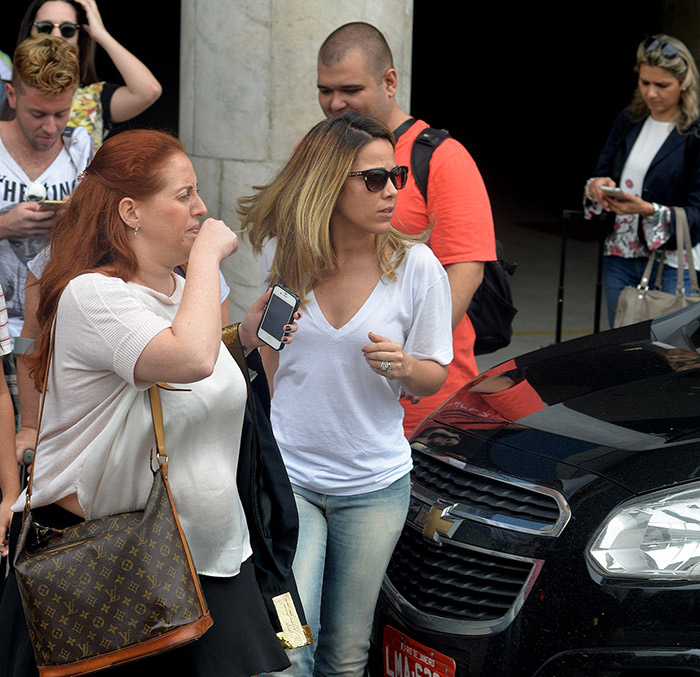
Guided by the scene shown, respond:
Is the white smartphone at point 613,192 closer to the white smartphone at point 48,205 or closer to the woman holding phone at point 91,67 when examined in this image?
the woman holding phone at point 91,67

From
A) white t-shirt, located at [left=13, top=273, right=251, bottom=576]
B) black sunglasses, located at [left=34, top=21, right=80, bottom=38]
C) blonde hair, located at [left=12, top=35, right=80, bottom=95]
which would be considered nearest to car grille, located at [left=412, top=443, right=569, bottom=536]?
white t-shirt, located at [left=13, top=273, right=251, bottom=576]

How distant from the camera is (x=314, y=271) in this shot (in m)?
2.91

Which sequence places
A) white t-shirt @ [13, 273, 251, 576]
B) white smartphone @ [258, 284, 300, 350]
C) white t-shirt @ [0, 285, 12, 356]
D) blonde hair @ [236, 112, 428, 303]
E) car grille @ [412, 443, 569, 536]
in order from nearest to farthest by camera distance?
white t-shirt @ [13, 273, 251, 576] < white smartphone @ [258, 284, 300, 350] < car grille @ [412, 443, 569, 536] < blonde hair @ [236, 112, 428, 303] < white t-shirt @ [0, 285, 12, 356]

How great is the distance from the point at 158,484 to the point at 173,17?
27.0m

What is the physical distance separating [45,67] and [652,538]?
8.38ft

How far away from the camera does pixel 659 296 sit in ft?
16.2

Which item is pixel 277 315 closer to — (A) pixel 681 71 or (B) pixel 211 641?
(B) pixel 211 641

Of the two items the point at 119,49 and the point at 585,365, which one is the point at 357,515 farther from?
the point at 119,49

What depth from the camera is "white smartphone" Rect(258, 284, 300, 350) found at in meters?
2.67

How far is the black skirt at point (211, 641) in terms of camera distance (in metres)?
2.29

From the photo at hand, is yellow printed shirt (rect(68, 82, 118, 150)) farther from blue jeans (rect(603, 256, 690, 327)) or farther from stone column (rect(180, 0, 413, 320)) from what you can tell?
blue jeans (rect(603, 256, 690, 327))

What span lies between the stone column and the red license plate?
3.50 meters

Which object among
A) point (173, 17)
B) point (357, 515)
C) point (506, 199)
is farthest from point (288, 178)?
point (173, 17)

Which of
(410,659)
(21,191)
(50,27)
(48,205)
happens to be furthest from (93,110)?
(410,659)
